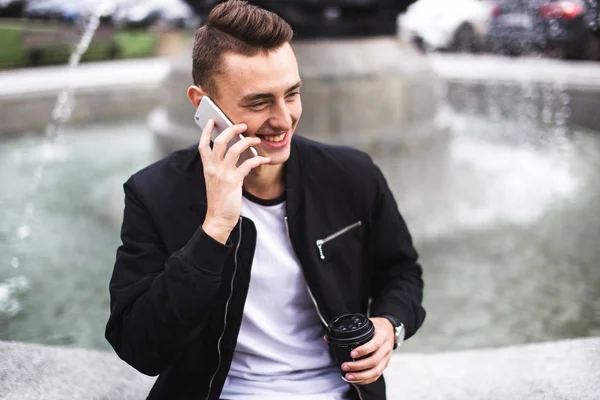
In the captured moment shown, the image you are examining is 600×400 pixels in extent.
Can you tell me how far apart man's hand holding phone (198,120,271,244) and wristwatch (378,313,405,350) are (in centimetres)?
60

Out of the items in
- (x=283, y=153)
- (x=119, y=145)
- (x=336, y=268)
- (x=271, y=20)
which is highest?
(x=271, y=20)

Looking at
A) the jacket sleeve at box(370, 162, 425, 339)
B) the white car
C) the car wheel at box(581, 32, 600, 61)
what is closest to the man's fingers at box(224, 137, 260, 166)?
the jacket sleeve at box(370, 162, 425, 339)

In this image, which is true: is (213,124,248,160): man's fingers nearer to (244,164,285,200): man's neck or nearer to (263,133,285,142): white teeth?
(263,133,285,142): white teeth

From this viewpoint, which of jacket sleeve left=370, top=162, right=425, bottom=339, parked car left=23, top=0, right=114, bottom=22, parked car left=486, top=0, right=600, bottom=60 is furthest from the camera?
parked car left=23, top=0, right=114, bottom=22

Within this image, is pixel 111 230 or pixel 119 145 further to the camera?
pixel 119 145

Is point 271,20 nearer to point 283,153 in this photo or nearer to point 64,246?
point 283,153

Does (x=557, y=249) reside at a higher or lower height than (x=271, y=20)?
lower

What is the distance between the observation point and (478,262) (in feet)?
16.9

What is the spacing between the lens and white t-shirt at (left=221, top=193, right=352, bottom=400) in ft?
6.81

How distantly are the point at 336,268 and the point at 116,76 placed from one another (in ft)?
37.8

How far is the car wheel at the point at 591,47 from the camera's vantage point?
43.9ft

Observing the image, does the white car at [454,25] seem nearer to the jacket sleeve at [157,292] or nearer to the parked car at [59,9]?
the parked car at [59,9]

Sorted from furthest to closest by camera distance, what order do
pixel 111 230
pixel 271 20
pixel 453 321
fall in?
1. pixel 111 230
2. pixel 453 321
3. pixel 271 20

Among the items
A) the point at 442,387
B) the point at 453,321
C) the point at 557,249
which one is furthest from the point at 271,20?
the point at 557,249
